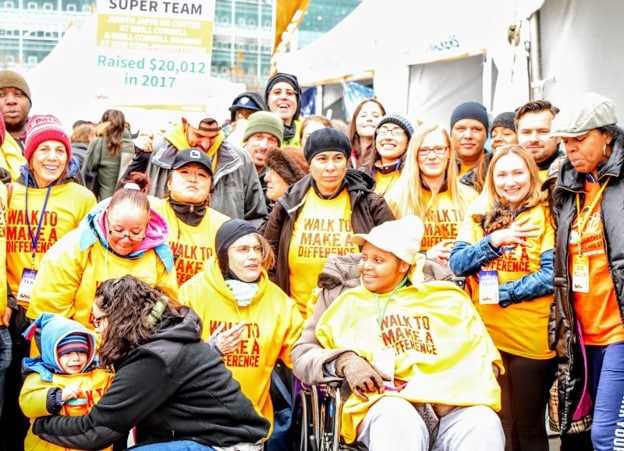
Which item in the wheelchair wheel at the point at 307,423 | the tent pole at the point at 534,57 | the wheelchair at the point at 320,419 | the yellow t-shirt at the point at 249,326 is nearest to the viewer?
the wheelchair at the point at 320,419

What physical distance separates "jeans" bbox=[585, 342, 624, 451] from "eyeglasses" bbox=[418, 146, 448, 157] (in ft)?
5.40

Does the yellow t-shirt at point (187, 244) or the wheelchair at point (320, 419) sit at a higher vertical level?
the yellow t-shirt at point (187, 244)

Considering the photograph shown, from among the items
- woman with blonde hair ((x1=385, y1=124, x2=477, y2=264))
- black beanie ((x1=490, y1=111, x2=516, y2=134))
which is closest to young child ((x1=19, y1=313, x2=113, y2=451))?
woman with blonde hair ((x1=385, y1=124, x2=477, y2=264))

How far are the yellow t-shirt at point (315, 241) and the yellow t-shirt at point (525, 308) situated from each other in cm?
75

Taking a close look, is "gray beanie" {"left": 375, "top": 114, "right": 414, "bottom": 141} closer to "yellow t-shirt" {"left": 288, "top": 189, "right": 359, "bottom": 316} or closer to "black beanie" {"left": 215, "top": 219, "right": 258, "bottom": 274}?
"yellow t-shirt" {"left": 288, "top": 189, "right": 359, "bottom": 316}

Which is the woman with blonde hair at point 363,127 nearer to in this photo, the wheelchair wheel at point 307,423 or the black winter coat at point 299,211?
the black winter coat at point 299,211

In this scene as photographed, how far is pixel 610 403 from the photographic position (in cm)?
400

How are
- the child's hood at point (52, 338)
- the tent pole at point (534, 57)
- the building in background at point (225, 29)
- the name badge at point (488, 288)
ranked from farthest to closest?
1. the building in background at point (225, 29)
2. the tent pole at point (534, 57)
3. the name badge at point (488, 288)
4. the child's hood at point (52, 338)

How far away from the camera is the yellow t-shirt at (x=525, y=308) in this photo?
462 centimetres

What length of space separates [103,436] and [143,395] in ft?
0.96

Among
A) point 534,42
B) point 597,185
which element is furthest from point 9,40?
point 597,185

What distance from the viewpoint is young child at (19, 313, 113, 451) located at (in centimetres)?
397

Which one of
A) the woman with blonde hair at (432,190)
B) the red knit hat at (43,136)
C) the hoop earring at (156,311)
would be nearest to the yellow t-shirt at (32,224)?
the red knit hat at (43,136)

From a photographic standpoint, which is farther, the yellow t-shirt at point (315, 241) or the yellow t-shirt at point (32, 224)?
the yellow t-shirt at point (315, 241)
